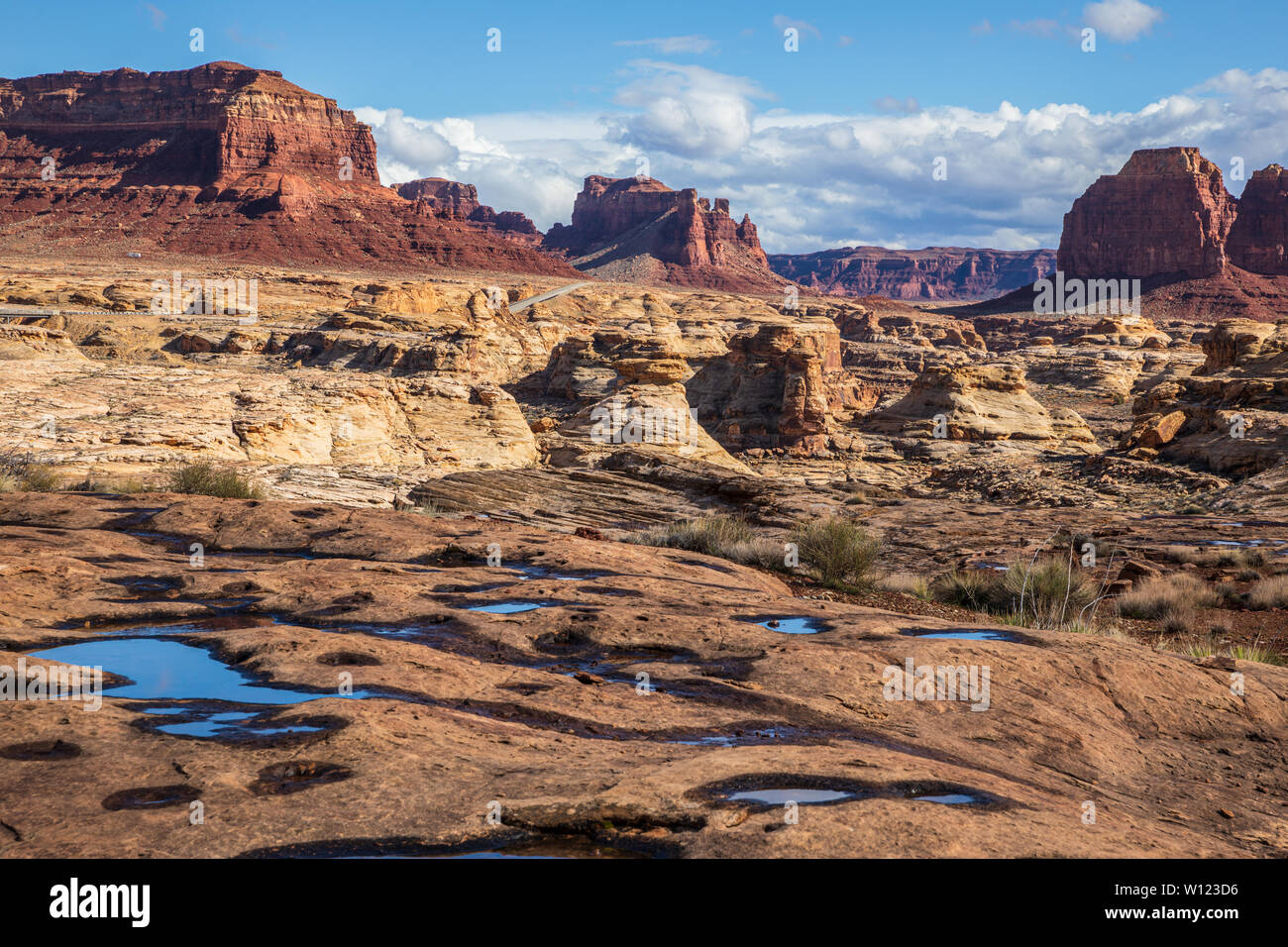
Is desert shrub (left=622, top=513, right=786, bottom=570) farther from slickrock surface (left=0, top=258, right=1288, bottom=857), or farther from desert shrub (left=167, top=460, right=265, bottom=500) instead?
desert shrub (left=167, top=460, right=265, bottom=500)

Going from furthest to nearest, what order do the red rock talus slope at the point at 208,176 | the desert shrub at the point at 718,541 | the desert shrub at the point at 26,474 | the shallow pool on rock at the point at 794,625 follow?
the red rock talus slope at the point at 208,176 → the desert shrub at the point at 718,541 → the desert shrub at the point at 26,474 → the shallow pool on rock at the point at 794,625

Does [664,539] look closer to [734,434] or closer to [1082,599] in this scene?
[1082,599]

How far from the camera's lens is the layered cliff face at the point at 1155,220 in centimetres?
15400

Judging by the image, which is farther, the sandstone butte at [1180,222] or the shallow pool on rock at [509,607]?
the sandstone butte at [1180,222]

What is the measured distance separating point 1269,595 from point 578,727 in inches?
460

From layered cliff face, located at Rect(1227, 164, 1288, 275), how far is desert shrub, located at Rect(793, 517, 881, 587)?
176649 millimetres

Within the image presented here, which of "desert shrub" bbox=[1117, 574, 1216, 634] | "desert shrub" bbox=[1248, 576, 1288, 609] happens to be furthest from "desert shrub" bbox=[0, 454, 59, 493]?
"desert shrub" bbox=[1248, 576, 1288, 609]

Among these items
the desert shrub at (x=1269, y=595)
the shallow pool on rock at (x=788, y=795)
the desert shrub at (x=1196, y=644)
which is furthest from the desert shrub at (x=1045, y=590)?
the shallow pool on rock at (x=788, y=795)

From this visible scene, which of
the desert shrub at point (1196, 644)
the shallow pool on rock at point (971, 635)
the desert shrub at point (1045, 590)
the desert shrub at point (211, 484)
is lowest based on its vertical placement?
the desert shrub at point (1196, 644)

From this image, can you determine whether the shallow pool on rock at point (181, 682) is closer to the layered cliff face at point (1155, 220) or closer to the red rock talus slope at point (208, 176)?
the red rock talus slope at point (208, 176)

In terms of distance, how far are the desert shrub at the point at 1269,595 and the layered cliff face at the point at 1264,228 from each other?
17458 centimetres

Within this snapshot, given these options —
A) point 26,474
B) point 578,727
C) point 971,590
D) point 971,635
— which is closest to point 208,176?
point 26,474
